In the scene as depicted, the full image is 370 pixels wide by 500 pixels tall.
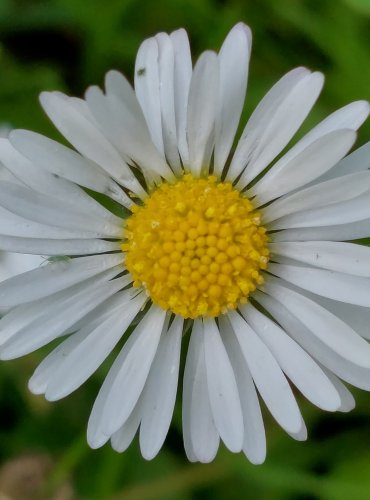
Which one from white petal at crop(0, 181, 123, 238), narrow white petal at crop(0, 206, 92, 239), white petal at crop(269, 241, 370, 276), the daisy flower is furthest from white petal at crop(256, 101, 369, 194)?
narrow white petal at crop(0, 206, 92, 239)

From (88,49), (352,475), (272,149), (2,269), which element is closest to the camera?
(272,149)

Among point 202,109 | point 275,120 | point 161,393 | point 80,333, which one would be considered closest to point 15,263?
point 80,333

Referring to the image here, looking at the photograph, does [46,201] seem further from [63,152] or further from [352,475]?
[352,475]

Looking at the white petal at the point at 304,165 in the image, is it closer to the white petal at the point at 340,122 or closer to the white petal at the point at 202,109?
the white petal at the point at 340,122

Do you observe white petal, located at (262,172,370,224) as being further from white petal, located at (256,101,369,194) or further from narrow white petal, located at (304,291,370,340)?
narrow white petal, located at (304,291,370,340)

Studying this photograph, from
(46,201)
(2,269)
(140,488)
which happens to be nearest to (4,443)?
(140,488)

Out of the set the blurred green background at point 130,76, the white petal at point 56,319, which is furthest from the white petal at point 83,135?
the blurred green background at point 130,76

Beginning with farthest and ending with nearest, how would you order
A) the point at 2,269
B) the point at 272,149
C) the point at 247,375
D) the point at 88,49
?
1. the point at 88,49
2. the point at 2,269
3. the point at 247,375
4. the point at 272,149
